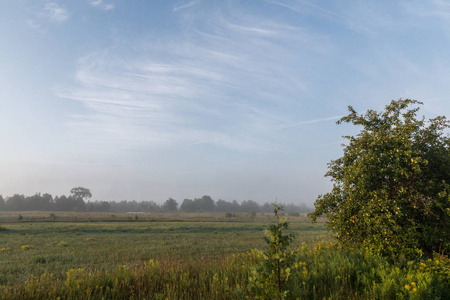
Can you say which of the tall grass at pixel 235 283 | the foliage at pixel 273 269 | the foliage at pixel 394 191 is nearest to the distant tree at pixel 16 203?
the tall grass at pixel 235 283

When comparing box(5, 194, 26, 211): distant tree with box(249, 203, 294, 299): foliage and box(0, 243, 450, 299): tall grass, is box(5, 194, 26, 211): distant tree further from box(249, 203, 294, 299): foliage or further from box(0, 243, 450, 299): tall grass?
box(249, 203, 294, 299): foliage

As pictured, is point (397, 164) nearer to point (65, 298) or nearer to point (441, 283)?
point (441, 283)

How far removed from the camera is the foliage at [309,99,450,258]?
9750 millimetres

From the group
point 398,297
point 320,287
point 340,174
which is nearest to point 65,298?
point 320,287

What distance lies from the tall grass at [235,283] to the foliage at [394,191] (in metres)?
1.24

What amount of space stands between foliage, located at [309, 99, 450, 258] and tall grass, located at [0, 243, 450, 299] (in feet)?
4.08

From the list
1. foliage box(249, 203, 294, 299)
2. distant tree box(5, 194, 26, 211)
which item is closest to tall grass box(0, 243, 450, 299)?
foliage box(249, 203, 294, 299)

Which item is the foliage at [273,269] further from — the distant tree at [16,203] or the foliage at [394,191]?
the distant tree at [16,203]

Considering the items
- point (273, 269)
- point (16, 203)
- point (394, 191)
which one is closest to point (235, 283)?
point (273, 269)

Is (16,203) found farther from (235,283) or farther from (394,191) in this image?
(394,191)

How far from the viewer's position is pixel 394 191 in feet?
34.5

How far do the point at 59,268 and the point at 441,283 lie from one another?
15762 mm

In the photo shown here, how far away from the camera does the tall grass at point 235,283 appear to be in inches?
270

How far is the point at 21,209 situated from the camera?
177m
